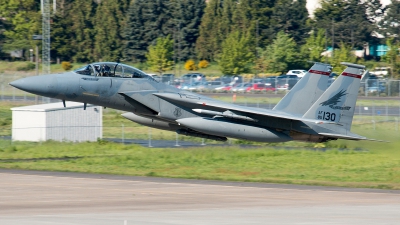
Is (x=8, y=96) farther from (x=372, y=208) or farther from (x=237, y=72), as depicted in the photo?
(x=372, y=208)

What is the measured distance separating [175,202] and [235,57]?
61726 millimetres

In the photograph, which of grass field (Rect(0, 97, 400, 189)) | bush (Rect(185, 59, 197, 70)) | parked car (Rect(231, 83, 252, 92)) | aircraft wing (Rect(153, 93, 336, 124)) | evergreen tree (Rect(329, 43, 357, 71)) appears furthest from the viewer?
bush (Rect(185, 59, 197, 70))

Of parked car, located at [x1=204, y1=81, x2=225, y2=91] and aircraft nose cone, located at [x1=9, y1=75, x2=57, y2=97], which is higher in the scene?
aircraft nose cone, located at [x1=9, y1=75, x2=57, y2=97]

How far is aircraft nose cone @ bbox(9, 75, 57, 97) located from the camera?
2239 centimetres

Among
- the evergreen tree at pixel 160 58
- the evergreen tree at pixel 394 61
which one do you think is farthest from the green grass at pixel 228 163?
the evergreen tree at pixel 160 58

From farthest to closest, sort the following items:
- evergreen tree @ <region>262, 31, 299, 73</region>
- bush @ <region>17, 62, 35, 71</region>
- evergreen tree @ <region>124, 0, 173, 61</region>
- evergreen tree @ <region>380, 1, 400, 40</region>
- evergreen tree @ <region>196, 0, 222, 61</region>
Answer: evergreen tree @ <region>124, 0, 173, 61</region>, evergreen tree @ <region>380, 1, 400, 40</region>, evergreen tree @ <region>196, 0, 222, 61</region>, bush @ <region>17, 62, 35, 71</region>, evergreen tree @ <region>262, 31, 299, 73</region>

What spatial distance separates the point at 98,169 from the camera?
25438 millimetres

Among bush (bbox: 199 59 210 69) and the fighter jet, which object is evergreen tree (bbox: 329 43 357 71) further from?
the fighter jet

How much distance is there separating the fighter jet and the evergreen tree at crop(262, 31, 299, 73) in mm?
53750

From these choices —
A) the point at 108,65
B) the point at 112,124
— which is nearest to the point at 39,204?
the point at 108,65

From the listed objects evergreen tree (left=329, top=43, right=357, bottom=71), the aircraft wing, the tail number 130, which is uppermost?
evergreen tree (left=329, top=43, right=357, bottom=71)

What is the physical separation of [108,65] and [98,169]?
4237mm

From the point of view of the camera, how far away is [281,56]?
7981 cm

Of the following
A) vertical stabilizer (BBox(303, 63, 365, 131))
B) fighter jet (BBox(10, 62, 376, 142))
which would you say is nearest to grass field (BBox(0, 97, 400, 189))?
fighter jet (BBox(10, 62, 376, 142))
